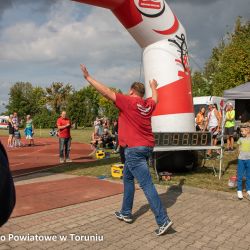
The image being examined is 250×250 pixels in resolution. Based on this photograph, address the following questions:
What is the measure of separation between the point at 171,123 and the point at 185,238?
15.2 ft

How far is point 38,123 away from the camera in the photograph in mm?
57250

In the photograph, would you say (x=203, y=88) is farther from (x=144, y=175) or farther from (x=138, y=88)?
(x=144, y=175)

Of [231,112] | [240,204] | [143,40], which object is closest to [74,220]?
[240,204]

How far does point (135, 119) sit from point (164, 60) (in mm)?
4411

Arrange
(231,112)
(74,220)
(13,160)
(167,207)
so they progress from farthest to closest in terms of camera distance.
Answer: (231,112) → (13,160) → (167,207) → (74,220)

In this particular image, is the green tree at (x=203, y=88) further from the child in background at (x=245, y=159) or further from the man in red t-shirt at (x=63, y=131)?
the child in background at (x=245, y=159)

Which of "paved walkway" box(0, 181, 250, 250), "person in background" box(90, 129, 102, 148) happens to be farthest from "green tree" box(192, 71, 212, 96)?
Result: "paved walkway" box(0, 181, 250, 250)

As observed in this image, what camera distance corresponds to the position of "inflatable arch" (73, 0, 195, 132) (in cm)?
909

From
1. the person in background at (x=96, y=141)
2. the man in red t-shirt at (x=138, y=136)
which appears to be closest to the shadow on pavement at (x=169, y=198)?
the man in red t-shirt at (x=138, y=136)

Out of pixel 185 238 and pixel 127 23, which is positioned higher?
pixel 127 23

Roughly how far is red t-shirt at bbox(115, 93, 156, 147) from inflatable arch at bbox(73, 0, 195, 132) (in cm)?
408

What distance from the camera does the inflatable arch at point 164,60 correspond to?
9.09m

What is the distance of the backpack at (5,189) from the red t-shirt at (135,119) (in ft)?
12.1

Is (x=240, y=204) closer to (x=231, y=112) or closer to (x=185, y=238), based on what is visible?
(x=185, y=238)
